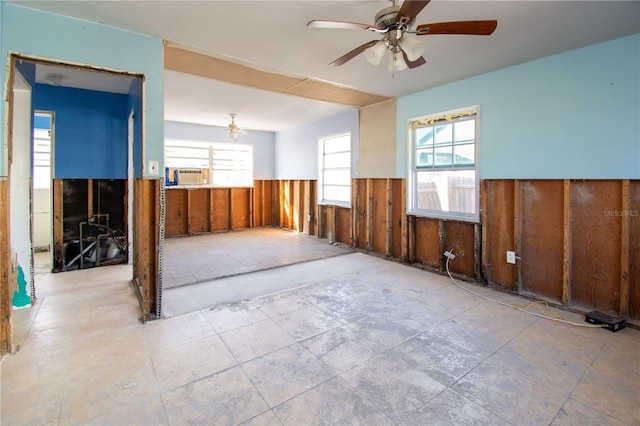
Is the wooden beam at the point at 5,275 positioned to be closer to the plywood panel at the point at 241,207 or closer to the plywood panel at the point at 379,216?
the plywood panel at the point at 379,216

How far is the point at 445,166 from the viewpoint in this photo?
14.9 feet

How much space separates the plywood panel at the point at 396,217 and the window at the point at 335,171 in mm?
1258

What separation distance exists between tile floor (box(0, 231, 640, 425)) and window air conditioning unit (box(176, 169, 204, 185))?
4208 mm

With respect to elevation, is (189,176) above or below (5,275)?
above

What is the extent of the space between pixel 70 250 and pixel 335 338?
4157 millimetres

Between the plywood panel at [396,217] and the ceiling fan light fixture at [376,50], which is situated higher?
the ceiling fan light fixture at [376,50]

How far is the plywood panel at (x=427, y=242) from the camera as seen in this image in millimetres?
4719

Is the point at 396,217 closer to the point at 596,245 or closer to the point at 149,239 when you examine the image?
the point at 596,245

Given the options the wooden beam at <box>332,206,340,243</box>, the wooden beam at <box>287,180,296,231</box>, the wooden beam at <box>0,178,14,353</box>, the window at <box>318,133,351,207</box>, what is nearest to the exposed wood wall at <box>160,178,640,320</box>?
the window at <box>318,133,351,207</box>

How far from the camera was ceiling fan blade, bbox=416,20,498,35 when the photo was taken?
2.07 m

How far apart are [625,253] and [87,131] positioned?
21.9 feet

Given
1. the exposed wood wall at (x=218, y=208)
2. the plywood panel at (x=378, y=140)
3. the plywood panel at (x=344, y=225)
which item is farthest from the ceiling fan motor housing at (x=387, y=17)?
the exposed wood wall at (x=218, y=208)

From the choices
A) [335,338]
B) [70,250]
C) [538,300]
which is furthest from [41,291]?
[538,300]

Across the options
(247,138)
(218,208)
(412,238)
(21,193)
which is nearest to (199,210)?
(218,208)
